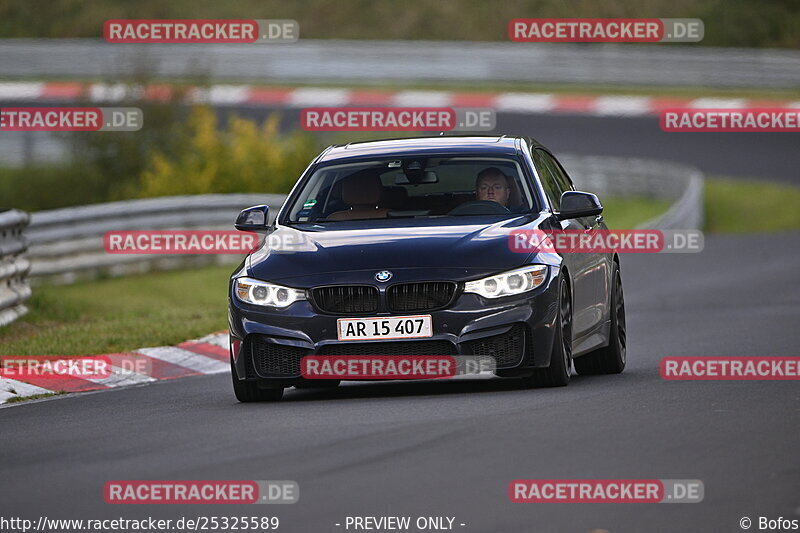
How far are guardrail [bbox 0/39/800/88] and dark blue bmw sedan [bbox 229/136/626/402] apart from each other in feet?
100.0

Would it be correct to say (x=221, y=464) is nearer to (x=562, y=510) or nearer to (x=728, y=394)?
(x=562, y=510)

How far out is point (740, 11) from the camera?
49.5 metres

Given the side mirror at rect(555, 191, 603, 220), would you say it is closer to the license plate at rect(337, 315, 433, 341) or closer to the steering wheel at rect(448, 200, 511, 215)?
the steering wheel at rect(448, 200, 511, 215)

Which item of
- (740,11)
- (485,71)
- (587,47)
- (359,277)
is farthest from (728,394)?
(740,11)

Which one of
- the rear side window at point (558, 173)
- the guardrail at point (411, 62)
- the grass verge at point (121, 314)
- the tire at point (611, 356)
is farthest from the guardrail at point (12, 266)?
the guardrail at point (411, 62)

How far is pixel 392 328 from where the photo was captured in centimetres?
982

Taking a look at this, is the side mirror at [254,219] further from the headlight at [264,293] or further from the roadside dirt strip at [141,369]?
the roadside dirt strip at [141,369]

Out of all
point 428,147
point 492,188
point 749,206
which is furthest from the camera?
point 749,206

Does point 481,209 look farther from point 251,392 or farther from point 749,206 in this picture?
point 749,206

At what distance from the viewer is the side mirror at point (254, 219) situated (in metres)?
11.1

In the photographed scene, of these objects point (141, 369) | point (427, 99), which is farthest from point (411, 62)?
point (141, 369)

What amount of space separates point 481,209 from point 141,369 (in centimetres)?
351

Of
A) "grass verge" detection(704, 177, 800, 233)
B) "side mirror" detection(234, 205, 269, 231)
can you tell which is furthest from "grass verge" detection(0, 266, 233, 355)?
"grass verge" detection(704, 177, 800, 233)

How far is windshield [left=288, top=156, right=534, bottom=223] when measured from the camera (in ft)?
36.0
